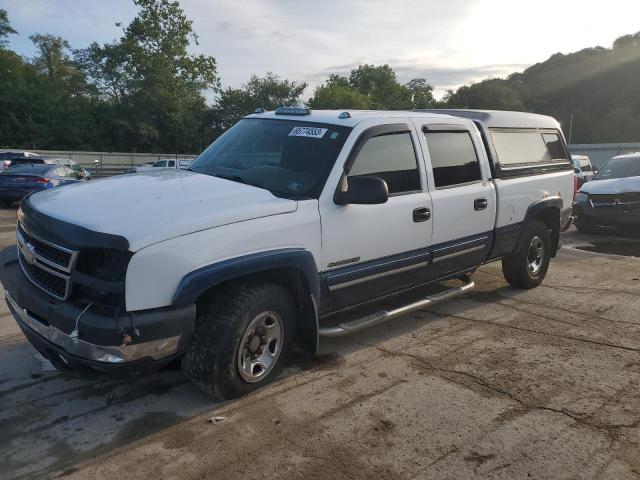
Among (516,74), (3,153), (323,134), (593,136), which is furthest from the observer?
(516,74)

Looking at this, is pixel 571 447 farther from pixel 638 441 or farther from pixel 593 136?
pixel 593 136

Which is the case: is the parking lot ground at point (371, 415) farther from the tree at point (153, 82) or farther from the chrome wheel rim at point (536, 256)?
the tree at point (153, 82)

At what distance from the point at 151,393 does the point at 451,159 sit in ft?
10.8

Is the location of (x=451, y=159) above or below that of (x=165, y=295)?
above

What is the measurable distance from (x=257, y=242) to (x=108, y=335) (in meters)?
1.03

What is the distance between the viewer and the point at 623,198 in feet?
33.0

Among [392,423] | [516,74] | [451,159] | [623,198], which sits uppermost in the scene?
[516,74]

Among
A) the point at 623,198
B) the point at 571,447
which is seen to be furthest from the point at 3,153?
the point at 571,447

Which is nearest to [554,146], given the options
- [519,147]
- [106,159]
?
[519,147]

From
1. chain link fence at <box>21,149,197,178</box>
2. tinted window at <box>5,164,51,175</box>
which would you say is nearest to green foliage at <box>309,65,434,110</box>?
chain link fence at <box>21,149,197,178</box>

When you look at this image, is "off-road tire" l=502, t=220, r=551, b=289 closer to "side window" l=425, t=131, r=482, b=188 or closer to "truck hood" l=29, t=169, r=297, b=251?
"side window" l=425, t=131, r=482, b=188

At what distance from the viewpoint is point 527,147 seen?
6.16m

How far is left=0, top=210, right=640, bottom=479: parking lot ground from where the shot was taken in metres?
2.94

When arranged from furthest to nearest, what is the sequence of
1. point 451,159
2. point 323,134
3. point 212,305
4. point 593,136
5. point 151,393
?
point 593,136, point 451,159, point 323,134, point 151,393, point 212,305
